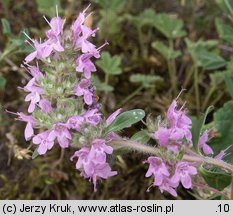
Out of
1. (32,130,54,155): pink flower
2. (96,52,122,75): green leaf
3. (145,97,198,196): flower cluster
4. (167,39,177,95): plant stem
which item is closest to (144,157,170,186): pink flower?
(145,97,198,196): flower cluster

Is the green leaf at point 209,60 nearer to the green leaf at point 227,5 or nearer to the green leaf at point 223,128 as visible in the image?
the green leaf at point 227,5

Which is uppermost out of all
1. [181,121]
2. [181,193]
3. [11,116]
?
[181,121]

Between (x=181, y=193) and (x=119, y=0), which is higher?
(x=119, y=0)

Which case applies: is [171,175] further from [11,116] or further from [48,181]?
[11,116]
